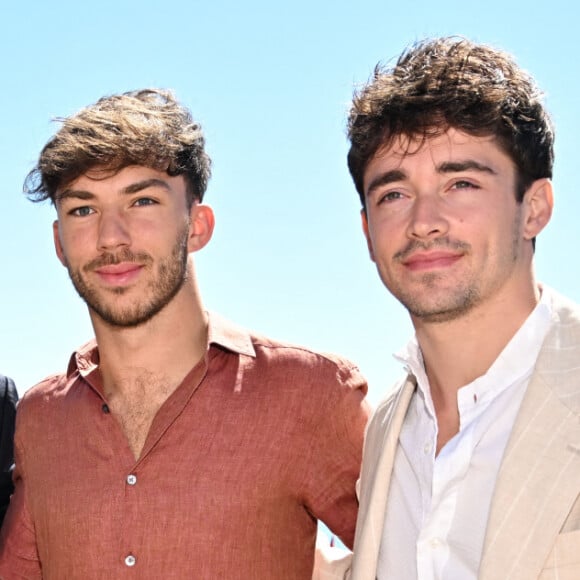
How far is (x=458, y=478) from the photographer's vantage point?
11.0ft

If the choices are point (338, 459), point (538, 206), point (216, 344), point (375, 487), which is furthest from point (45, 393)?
point (538, 206)

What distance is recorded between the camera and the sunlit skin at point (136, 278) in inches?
168

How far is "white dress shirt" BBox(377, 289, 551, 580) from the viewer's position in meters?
3.27

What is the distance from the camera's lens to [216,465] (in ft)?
13.3

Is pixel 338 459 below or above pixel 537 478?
below

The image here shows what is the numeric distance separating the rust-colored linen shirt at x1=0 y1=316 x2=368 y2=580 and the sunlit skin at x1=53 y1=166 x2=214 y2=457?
0.35 feet

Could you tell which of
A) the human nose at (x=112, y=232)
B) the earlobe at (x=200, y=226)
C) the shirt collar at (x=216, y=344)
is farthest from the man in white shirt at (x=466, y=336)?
the human nose at (x=112, y=232)

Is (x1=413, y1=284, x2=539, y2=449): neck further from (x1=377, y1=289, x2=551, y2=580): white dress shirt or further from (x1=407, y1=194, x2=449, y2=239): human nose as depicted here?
(x1=407, y1=194, x2=449, y2=239): human nose

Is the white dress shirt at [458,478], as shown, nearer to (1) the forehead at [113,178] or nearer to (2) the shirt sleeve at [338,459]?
(2) the shirt sleeve at [338,459]

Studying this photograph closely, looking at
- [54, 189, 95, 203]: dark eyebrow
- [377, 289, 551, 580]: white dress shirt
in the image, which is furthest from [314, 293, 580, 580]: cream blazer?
[54, 189, 95, 203]: dark eyebrow

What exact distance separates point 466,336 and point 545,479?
703 millimetres

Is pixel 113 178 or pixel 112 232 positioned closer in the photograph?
pixel 112 232

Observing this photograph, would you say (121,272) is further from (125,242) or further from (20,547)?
(20,547)

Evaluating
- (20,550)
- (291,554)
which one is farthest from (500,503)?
(20,550)
